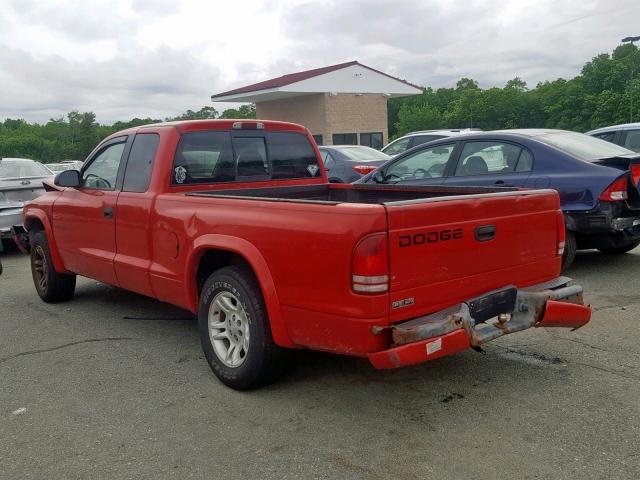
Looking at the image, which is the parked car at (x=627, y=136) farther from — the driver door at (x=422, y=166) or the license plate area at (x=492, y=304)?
the license plate area at (x=492, y=304)

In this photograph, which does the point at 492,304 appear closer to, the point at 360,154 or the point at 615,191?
the point at 615,191

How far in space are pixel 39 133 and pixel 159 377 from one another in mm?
82879

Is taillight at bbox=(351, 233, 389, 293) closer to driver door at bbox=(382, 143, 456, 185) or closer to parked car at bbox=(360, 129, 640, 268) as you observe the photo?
parked car at bbox=(360, 129, 640, 268)

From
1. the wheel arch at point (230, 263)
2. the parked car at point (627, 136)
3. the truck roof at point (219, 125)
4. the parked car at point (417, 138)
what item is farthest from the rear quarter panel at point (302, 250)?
the parked car at point (417, 138)

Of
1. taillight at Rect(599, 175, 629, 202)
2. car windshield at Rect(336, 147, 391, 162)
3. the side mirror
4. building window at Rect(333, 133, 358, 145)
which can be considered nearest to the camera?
the side mirror

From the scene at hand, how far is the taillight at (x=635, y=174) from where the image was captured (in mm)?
6451

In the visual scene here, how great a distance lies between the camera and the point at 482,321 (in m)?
3.70

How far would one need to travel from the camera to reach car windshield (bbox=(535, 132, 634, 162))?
6.84 metres

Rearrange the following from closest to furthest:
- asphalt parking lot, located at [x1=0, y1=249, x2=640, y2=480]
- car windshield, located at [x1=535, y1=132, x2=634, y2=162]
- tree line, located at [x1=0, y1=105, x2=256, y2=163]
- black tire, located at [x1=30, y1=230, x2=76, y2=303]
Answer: asphalt parking lot, located at [x1=0, y1=249, x2=640, y2=480] < black tire, located at [x1=30, y1=230, x2=76, y2=303] < car windshield, located at [x1=535, y1=132, x2=634, y2=162] < tree line, located at [x1=0, y1=105, x2=256, y2=163]

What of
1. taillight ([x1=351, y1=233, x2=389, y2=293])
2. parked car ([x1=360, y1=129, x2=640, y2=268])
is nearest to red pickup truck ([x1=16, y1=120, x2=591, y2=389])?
taillight ([x1=351, y1=233, x2=389, y2=293])

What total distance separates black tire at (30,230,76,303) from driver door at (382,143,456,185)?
4.20 m

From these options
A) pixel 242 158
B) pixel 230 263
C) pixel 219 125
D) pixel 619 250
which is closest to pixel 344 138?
pixel 619 250

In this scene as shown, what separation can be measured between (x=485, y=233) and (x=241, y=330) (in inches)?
66.0

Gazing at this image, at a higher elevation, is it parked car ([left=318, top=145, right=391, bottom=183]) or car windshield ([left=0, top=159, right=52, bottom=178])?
car windshield ([left=0, top=159, right=52, bottom=178])
